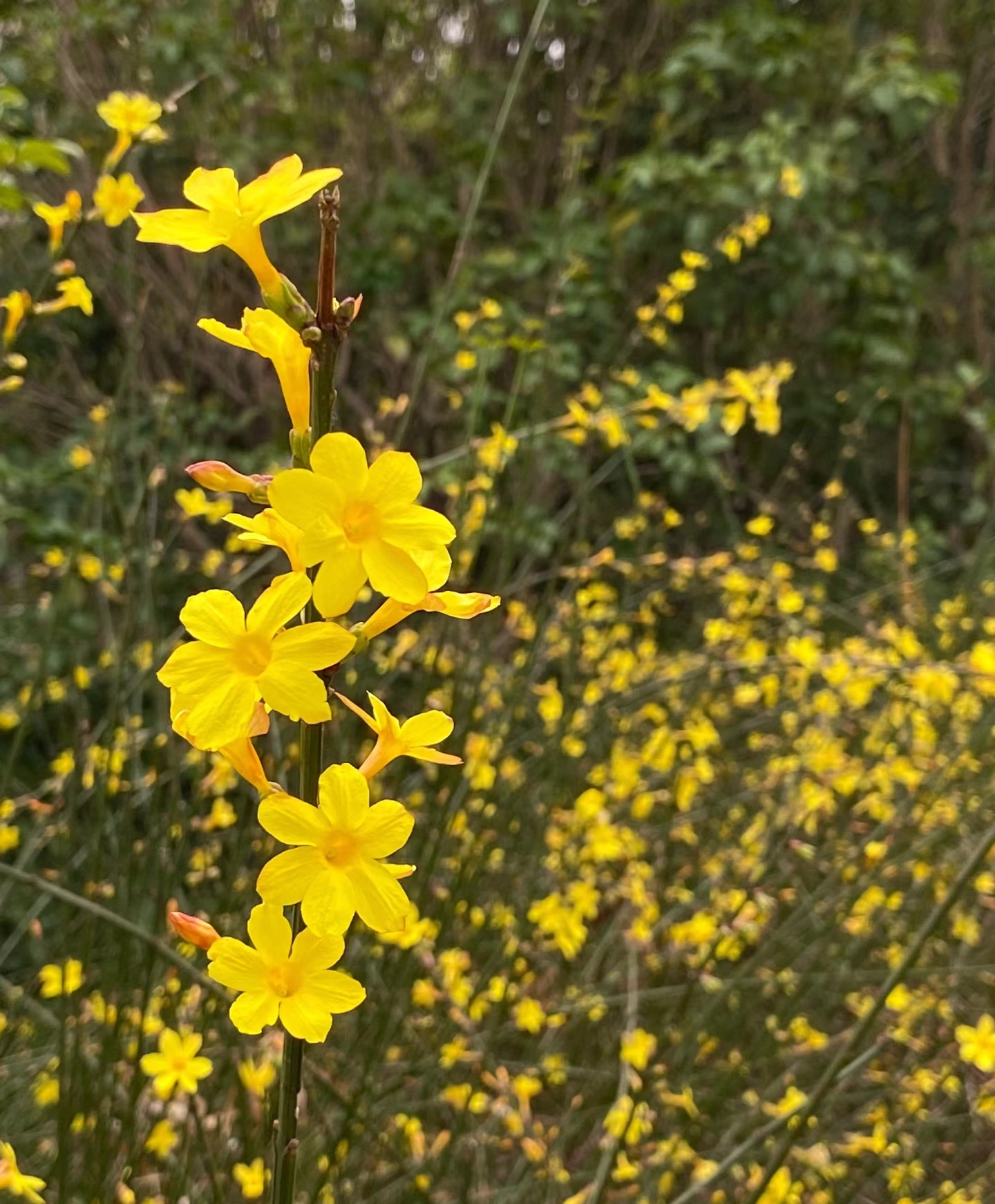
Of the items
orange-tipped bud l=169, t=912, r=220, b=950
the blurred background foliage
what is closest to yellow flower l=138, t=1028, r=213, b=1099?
the blurred background foliage

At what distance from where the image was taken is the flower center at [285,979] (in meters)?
0.45

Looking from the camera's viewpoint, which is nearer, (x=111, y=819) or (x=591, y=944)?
(x=111, y=819)

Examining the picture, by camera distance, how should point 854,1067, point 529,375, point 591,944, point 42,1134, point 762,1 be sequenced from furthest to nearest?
Result: point 762,1 → point 529,375 → point 591,944 → point 42,1134 → point 854,1067

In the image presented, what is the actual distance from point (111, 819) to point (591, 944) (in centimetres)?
111

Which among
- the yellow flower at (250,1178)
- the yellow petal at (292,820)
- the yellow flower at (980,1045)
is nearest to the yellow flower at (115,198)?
the yellow petal at (292,820)

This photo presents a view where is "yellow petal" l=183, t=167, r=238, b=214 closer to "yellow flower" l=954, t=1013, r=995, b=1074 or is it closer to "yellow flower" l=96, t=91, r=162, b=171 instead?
"yellow flower" l=96, t=91, r=162, b=171

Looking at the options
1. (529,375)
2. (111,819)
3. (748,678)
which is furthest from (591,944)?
(529,375)

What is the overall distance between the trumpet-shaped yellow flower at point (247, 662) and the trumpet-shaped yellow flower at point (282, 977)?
0.31ft

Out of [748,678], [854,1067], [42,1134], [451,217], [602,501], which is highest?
[451,217]

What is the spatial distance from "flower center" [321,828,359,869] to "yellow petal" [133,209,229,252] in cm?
29

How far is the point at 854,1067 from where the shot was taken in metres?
0.87

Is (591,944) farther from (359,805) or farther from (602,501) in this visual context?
(359,805)

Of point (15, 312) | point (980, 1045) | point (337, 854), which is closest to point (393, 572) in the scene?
point (337, 854)

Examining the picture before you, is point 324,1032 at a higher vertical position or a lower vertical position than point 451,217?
lower
